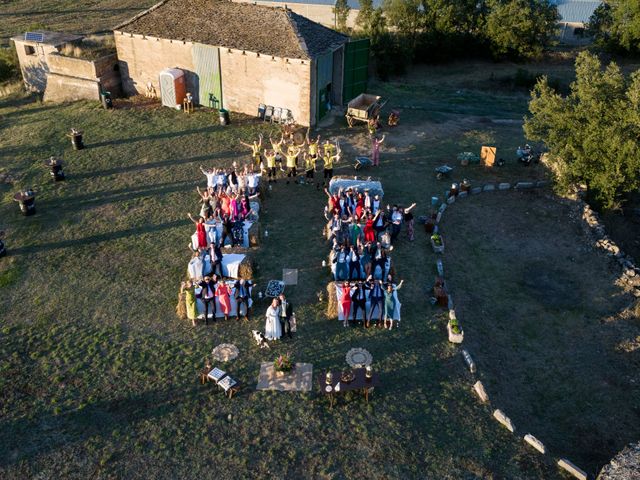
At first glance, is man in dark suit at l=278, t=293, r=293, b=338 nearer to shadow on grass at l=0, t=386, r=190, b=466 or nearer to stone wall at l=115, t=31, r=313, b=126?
shadow on grass at l=0, t=386, r=190, b=466

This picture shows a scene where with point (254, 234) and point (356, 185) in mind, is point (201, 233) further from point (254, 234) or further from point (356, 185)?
point (356, 185)

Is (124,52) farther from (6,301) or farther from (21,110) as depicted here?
(6,301)

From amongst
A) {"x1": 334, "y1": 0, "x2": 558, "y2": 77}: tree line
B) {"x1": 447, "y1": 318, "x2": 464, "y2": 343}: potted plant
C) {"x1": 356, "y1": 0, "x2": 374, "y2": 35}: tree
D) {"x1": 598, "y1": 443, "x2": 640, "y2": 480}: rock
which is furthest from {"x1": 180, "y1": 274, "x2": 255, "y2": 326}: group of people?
{"x1": 356, "y1": 0, "x2": 374, "y2": 35}: tree

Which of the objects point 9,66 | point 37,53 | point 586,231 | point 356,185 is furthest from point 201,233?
point 9,66


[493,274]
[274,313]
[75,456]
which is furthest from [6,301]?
[493,274]

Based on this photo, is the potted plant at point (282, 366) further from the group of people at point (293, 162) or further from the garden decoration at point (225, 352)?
the group of people at point (293, 162)

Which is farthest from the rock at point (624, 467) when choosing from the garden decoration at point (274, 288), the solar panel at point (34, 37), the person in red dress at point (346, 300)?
the solar panel at point (34, 37)
